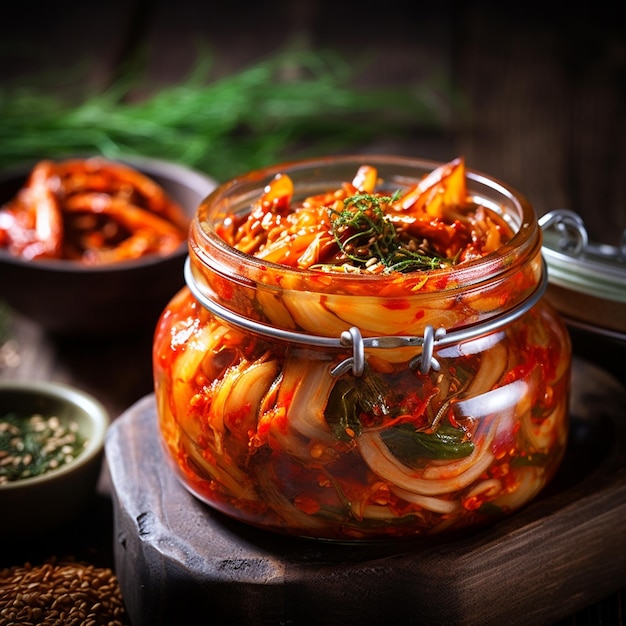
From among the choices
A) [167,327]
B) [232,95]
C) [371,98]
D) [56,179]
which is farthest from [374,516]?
[371,98]

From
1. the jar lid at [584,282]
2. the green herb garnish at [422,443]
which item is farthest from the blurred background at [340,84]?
the green herb garnish at [422,443]

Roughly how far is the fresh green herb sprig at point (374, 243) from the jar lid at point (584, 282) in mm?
417

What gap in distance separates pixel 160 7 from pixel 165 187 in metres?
2.04

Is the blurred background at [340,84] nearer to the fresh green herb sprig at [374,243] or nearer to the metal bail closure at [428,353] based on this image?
the fresh green herb sprig at [374,243]

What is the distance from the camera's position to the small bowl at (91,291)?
8.33 ft

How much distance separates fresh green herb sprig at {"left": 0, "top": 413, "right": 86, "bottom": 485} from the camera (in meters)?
2.02

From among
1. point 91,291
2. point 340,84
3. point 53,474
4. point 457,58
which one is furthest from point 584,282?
point 457,58

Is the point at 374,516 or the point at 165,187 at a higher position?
the point at 374,516

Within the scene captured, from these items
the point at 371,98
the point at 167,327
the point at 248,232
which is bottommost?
the point at 371,98

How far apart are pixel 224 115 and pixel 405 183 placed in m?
1.89

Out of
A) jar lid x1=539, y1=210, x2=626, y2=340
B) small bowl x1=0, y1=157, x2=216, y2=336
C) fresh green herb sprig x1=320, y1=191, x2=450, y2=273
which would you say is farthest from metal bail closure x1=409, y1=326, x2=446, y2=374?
small bowl x1=0, y1=157, x2=216, y2=336

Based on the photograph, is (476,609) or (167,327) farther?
(167,327)

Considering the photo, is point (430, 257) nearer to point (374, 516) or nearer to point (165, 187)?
point (374, 516)

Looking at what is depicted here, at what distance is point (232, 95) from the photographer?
3699mm
